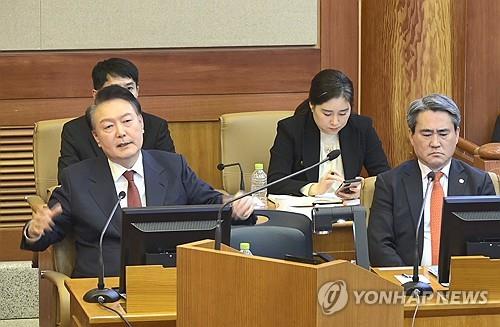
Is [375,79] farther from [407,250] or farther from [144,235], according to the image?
[144,235]

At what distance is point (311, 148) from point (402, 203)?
1.41 m

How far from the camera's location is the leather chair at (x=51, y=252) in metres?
4.18

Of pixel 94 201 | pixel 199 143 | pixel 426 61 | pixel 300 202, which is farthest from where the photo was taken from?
pixel 199 143

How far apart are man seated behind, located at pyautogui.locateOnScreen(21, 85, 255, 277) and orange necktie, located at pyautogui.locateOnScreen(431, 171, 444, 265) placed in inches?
28.6

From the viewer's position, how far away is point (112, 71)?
17.7 ft

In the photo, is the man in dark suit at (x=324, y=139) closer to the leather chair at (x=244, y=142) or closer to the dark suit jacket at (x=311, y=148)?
the dark suit jacket at (x=311, y=148)

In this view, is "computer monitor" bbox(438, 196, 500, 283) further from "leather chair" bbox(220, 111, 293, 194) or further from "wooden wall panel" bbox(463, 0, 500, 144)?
"wooden wall panel" bbox(463, 0, 500, 144)

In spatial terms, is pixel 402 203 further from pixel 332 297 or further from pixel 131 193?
pixel 332 297

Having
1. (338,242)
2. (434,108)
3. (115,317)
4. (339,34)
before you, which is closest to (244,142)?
(338,242)

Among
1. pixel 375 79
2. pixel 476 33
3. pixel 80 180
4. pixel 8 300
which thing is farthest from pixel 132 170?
pixel 476 33

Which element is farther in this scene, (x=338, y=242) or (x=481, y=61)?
(x=481, y=61)

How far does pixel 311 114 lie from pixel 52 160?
1392 mm

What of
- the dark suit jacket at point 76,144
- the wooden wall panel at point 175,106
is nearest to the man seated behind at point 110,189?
the dark suit jacket at point 76,144

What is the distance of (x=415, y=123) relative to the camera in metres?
4.49
